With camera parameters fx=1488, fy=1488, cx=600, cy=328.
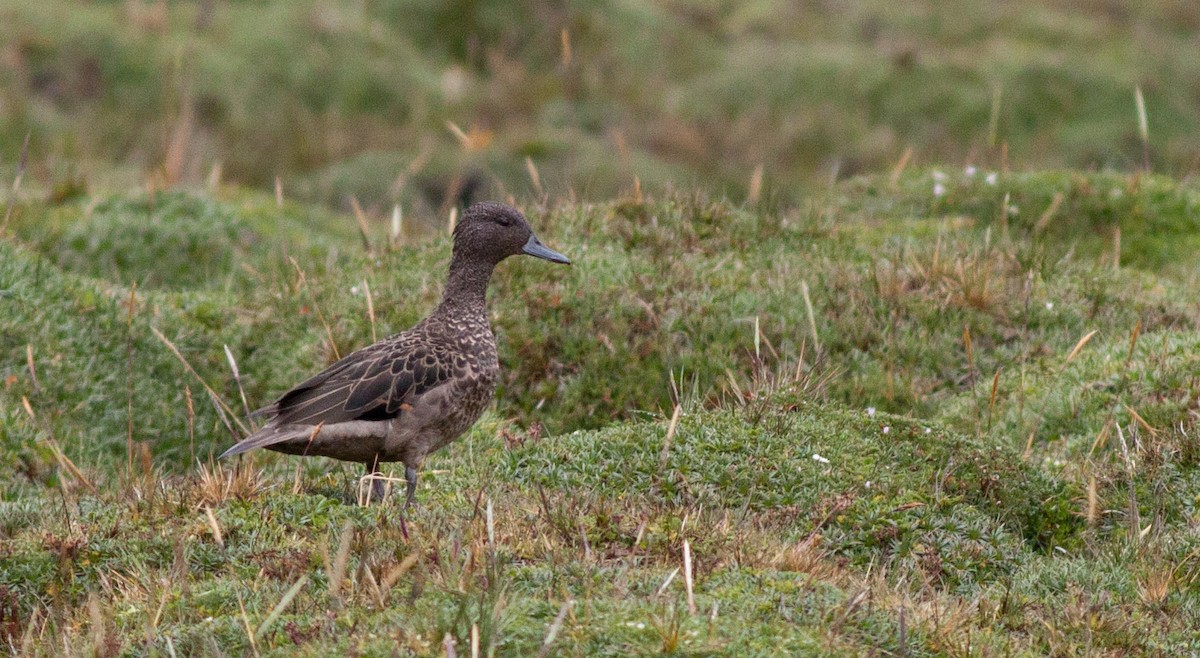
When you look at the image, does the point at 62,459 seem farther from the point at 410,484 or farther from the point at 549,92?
the point at 549,92

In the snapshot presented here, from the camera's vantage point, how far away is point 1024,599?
5141 mm

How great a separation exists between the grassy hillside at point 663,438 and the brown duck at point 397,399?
211mm

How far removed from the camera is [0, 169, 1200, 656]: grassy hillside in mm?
4738

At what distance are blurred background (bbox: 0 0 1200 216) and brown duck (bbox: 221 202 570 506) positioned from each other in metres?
7.18

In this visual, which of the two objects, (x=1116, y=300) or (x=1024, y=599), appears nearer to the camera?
(x=1024, y=599)

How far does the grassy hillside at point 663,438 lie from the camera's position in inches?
187

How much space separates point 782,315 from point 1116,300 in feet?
6.34

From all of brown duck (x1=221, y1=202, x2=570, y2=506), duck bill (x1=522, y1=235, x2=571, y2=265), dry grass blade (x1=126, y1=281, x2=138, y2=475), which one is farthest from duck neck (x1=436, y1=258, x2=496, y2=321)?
dry grass blade (x1=126, y1=281, x2=138, y2=475)

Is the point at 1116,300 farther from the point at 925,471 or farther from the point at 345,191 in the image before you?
the point at 345,191

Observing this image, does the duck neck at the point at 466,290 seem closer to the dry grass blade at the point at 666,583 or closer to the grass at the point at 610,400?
the grass at the point at 610,400

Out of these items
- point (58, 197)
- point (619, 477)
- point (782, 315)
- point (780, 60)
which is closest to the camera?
point (619, 477)

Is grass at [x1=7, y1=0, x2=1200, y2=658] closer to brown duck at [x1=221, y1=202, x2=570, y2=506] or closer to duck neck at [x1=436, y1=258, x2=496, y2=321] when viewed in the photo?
brown duck at [x1=221, y1=202, x2=570, y2=506]

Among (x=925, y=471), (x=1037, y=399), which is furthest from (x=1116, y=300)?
(x=925, y=471)

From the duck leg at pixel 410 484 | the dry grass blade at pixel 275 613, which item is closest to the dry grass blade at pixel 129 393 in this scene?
the duck leg at pixel 410 484
